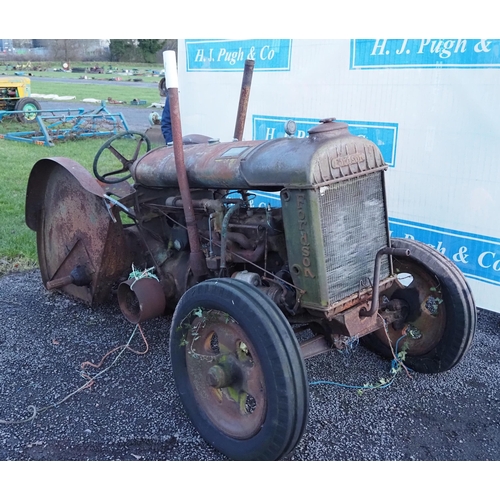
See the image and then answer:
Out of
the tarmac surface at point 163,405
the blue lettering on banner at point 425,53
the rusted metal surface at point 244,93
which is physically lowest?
the tarmac surface at point 163,405

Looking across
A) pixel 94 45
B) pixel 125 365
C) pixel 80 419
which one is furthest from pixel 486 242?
pixel 94 45

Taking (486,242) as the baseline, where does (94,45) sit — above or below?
above

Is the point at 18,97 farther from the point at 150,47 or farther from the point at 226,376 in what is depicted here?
the point at 150,47

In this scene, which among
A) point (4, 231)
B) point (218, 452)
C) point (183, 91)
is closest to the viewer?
point (218, 452)

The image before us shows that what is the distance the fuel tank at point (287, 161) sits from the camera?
89.5 inches

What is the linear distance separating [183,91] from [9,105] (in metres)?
10.9

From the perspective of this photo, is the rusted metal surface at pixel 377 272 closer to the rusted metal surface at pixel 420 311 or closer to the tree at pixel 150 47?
the rusted metal surface at pixel 420 311

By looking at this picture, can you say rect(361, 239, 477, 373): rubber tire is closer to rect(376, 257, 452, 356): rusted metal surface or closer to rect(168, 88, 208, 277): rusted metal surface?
rect(376, 257, 452, 356): rusted metal surface

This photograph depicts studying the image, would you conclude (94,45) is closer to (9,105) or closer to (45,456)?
(9,105)

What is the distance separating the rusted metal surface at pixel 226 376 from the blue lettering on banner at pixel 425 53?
8.59 feet

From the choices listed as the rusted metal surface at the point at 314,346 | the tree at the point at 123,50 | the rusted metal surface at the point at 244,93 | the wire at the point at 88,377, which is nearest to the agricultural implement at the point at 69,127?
the rusted metal surface at the point at 244,93

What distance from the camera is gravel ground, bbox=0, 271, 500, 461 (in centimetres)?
247

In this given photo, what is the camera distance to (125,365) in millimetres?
3211

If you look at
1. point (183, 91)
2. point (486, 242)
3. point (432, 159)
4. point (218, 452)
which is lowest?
point (218, 452)
